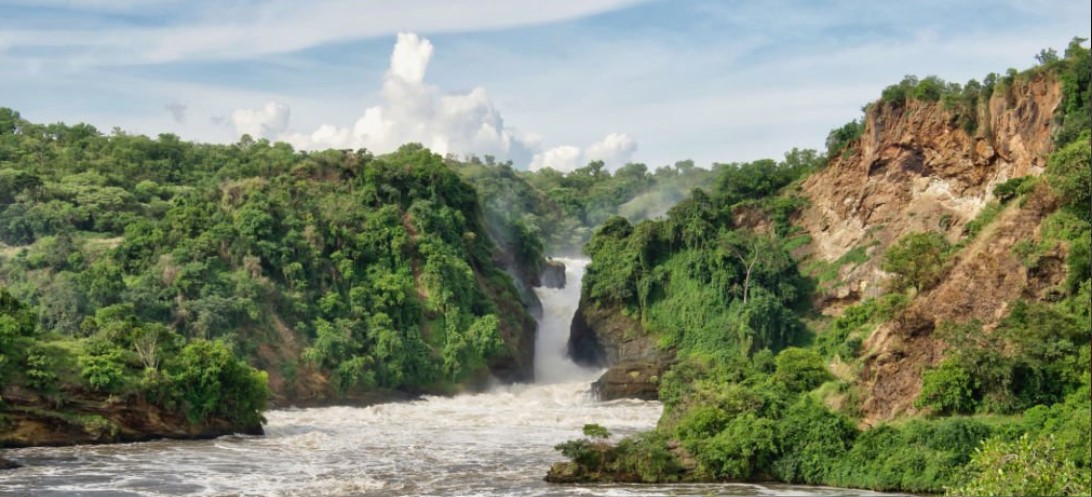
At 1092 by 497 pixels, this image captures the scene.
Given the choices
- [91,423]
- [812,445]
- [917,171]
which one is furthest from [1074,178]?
[91,423]

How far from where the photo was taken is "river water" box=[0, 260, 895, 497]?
34094 mm

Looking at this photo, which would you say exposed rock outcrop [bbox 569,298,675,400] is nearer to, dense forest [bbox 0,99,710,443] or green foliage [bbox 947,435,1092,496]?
dense forest [bbox 0,99,710,443]

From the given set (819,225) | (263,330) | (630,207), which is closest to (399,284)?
(263,330)

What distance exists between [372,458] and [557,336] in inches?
1275

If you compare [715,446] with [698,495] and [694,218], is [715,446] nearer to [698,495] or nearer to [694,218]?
[698,495]

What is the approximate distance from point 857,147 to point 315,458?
3609 centimetres

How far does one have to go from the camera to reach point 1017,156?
180 ft

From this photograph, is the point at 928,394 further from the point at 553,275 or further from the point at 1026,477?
the point at 553,275

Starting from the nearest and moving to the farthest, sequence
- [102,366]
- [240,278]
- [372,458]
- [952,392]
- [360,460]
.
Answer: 1. [952,392]
2. [360,460]
3. [372,458]
4. [102,366]
5. [240,278]

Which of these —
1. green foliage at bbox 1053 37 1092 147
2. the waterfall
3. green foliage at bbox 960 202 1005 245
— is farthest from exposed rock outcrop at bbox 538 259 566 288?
green foliage at bbox 1053 37 1092 147

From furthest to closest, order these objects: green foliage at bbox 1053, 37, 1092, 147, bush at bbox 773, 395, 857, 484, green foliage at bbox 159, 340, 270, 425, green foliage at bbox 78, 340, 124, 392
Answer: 1. green foliage at bbox 1053, 37, 1092, 147
2. green foliage at bbox 159, 340, 270, 425
3. green foliage at bbox 78, 340, 124, 392
4. bush at bbox 773, 395, 857, 484

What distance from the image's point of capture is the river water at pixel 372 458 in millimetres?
34094

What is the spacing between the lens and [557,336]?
237 ft

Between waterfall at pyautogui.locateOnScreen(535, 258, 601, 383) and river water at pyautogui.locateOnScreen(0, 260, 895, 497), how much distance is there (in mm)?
8680
